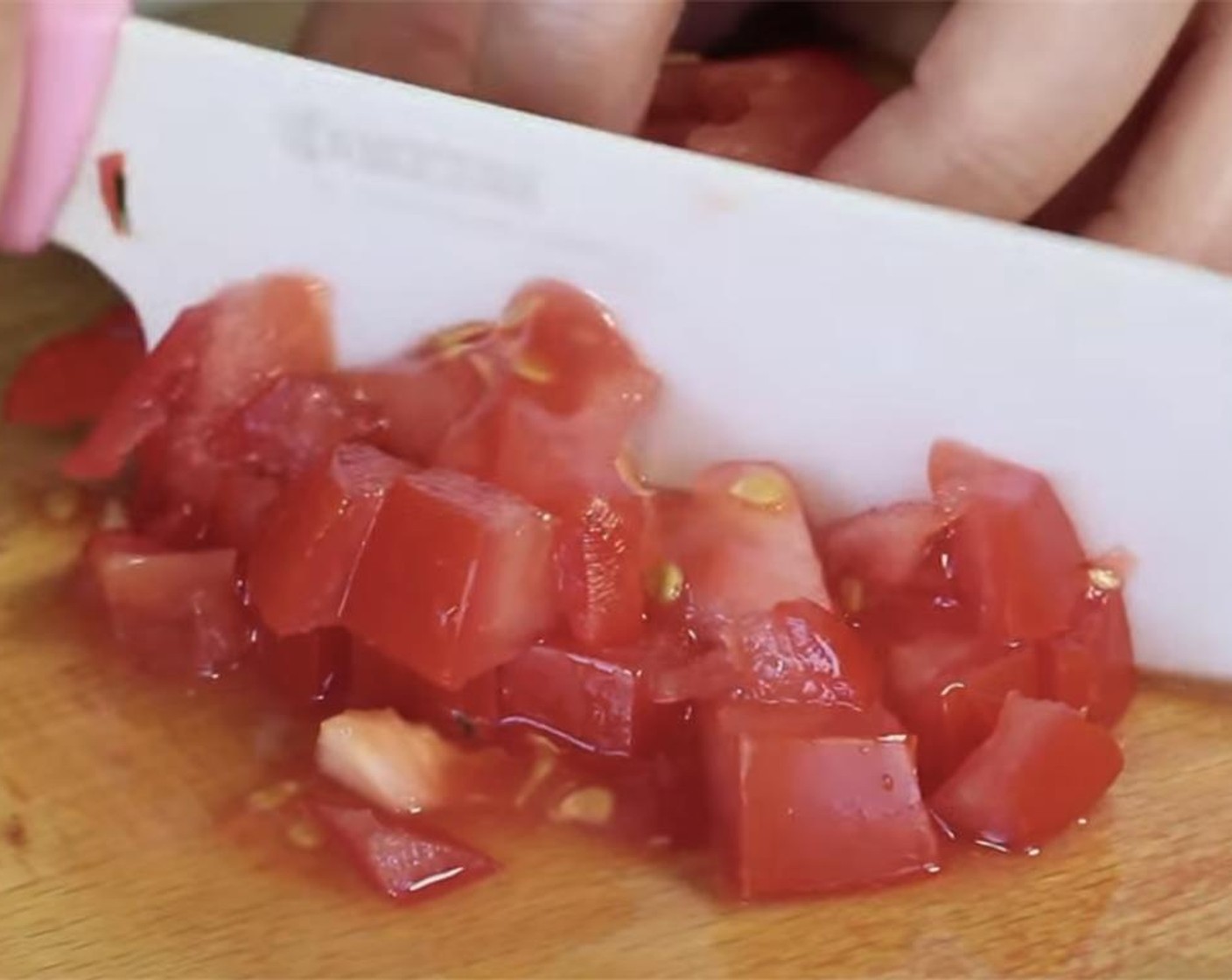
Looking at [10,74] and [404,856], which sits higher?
[10,74]

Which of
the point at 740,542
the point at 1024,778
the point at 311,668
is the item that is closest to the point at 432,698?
the point at 311,668

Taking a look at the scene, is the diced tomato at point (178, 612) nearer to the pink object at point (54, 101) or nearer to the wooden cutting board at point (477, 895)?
the wooden cutting board at point (477, 895)

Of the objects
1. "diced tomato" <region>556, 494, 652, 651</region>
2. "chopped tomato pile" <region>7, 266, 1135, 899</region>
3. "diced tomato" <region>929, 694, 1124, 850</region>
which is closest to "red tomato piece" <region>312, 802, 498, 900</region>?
"chopped tomato pile" <region>7, 266, 1135, 899</region>

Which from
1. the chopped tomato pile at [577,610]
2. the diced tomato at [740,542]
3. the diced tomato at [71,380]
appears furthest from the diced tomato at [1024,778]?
the diced tomato at [71,380]

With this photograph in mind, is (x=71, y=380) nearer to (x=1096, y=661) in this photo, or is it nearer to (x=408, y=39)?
(x=408, y=39)

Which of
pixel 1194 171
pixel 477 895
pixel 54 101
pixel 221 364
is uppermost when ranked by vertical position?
pixel 1194 171

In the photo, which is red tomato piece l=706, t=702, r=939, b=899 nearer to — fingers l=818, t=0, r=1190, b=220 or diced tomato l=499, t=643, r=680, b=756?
diced tomato l=499, t=643, r=680, b=756

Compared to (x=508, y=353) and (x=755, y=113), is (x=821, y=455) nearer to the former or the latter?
(x=508, y=353)
